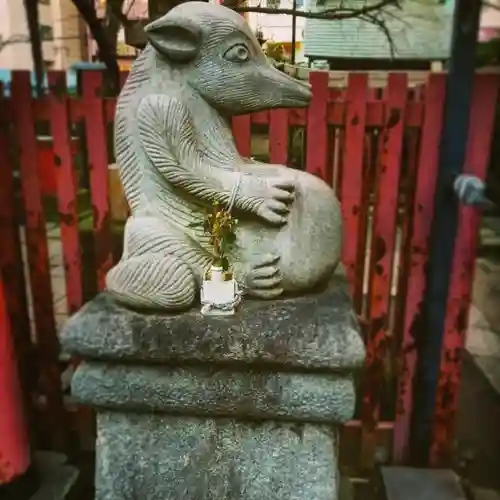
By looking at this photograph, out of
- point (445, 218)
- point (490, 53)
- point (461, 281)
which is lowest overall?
point (461, 281)

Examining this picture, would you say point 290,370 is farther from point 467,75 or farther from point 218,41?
point 467,75

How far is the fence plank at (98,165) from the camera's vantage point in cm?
187

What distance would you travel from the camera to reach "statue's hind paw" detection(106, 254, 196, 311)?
1.29m

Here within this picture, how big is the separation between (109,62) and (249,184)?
3.91 feet

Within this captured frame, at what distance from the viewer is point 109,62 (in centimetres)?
229

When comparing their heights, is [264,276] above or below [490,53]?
below

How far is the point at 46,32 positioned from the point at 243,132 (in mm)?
1106

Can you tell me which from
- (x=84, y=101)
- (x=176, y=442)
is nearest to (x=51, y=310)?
(x=84, y=101)

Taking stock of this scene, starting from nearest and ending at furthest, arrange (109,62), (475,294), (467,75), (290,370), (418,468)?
(290,370), (467,75), (418,468), (109,62), (475,294)

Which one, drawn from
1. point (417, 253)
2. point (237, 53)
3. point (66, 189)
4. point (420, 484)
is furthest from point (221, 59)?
point (420, 484)

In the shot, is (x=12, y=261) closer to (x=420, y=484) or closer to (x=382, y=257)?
(x=382, y=257)

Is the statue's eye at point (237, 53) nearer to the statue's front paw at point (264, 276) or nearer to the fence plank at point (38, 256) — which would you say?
the statue's front paw at point (264, 276)

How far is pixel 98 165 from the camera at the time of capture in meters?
1.92

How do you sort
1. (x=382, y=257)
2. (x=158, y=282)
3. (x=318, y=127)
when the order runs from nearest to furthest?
1. (x=158, y=282)
2. (x=318, y=127)
3. (x=382, y=257)
